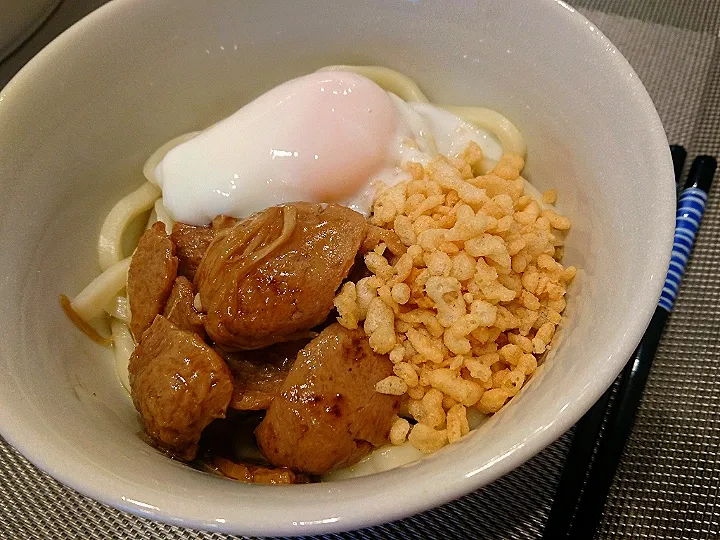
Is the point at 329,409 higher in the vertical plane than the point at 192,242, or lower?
lower

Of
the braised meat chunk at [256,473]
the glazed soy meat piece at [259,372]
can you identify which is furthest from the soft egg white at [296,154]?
the braised meat chunk at [256,473]

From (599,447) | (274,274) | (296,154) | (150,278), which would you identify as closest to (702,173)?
(599,447)

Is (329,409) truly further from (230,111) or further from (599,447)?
(230,111)

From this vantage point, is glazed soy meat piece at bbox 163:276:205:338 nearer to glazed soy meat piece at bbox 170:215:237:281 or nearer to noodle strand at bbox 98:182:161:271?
glazed soy meat piece at bbox 170:215:237:281

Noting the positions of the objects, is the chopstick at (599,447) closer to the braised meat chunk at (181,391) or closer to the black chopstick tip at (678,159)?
the black chopstick tip at (678,159)

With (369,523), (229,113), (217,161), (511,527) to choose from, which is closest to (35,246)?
(217,161)

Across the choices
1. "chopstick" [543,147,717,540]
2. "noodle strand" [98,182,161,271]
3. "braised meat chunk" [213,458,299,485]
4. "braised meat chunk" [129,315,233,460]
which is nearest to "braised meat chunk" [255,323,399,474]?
"braised meat chunk" [213,458,299,485]

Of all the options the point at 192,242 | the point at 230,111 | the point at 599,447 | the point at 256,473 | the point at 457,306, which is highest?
the point at 230,111

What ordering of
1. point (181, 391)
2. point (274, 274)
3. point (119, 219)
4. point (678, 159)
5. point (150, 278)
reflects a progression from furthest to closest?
point (678, 159), point (119, 219), point (150, 278), point (274, 274), point (181, 391)
